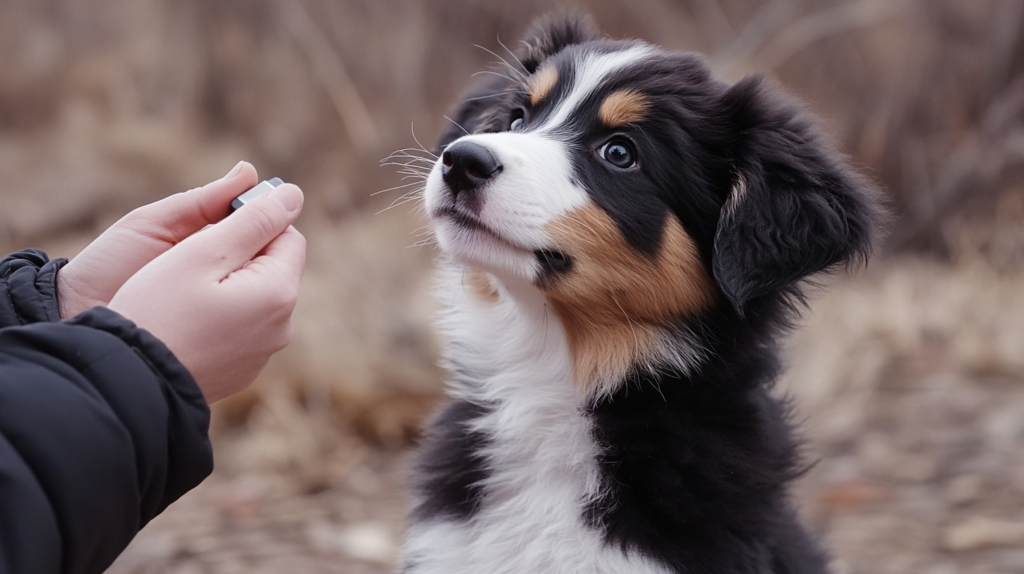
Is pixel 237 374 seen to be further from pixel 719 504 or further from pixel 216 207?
pixel 719 504

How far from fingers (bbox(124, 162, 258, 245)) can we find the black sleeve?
740 mm

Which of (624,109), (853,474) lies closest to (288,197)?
(624,109)

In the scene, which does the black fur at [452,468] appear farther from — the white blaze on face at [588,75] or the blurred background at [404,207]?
the blurred background at [404,207]

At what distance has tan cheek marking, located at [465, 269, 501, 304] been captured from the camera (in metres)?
3.12

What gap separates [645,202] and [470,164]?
556mm

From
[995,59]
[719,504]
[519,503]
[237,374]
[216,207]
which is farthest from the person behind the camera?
[995,59]

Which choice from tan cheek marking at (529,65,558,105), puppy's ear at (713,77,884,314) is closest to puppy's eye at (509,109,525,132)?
tan cheek marking at (529,65,558,105)

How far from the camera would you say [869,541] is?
430 cm

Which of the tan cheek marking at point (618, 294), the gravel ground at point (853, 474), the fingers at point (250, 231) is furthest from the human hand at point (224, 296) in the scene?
the gravel ground at point (853, 474)

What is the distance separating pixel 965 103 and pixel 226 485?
673 centimetres

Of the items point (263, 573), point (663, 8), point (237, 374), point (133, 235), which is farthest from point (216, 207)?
point (663, 8)

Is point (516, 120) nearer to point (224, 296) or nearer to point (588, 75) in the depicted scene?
point (588, 75)

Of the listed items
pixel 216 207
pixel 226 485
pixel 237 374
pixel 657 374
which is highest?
pixel 216 207

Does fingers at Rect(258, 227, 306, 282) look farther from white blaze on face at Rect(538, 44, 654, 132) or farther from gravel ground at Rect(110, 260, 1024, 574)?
gravel ground at Rect(110, 260, 1024, 574)
